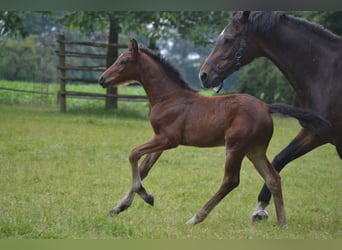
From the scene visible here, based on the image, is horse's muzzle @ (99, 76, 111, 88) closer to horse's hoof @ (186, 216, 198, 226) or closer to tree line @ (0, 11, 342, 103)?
horse's hoof @ (186, 216, 198, 226)

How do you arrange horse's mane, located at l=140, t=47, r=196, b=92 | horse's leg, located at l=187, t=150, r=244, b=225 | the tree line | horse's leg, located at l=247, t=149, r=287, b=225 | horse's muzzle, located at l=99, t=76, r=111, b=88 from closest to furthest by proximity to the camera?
horse's leg, located at l=187, t=150, r=244, b=225 → horse's leg, located at l=247, t=149, r=287, b=225 → horse's muzzle, located at l=99, t=76, r=111, b=88 → horse's mane, located at l=140, t=47, r=196, b=92 → the tree line

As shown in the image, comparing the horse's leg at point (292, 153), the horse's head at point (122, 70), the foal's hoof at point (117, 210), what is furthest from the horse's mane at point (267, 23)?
the foal's hoof at point (117, 210)

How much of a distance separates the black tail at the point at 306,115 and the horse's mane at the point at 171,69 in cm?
74

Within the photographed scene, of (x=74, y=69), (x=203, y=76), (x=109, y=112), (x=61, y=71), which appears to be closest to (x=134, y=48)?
(x=203, y=76)

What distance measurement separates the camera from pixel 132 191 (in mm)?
4789

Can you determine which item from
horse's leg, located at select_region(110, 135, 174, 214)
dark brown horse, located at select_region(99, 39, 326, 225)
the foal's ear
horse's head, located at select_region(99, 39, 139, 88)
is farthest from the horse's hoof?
the foal's ear

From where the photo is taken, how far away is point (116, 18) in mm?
8852

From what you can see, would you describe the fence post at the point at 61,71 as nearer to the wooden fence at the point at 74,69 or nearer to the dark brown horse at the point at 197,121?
the wooden fence at the point at 74,69

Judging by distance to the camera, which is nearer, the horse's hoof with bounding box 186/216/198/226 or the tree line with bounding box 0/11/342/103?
the horse's hoof with bounding box 186/216/198/226

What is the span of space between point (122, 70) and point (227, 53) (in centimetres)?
79

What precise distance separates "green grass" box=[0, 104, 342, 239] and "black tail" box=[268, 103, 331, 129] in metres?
0.77

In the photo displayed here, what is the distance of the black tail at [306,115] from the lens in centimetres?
449

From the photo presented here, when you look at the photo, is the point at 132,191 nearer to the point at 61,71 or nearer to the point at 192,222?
the point at 192,222

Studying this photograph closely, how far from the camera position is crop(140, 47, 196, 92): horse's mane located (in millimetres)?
4922
